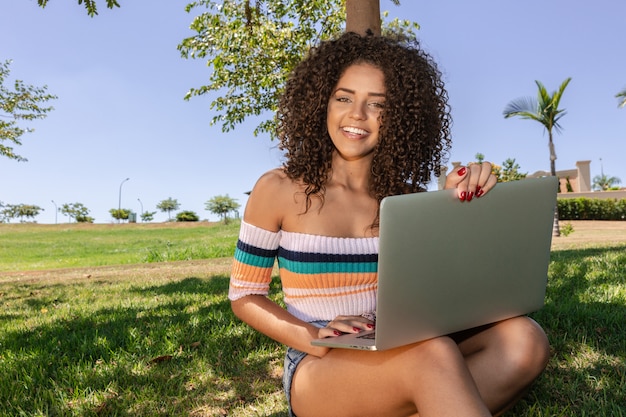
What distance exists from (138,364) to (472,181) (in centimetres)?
221

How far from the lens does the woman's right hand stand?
4.99 ft

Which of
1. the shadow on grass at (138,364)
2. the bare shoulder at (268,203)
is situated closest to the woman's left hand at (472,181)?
the bare shoulder at (268,203)

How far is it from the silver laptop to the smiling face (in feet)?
2.28

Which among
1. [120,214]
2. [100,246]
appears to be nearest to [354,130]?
[100,246]

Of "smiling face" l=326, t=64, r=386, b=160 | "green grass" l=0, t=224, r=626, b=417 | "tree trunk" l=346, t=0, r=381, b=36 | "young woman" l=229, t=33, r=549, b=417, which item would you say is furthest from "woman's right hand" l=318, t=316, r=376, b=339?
"tree trunk" l=346, t=0, r=381, b=36

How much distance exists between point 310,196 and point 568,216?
33.2m

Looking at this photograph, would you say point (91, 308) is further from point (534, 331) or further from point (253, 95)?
point (253, 95)

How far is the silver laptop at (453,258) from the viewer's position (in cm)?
127

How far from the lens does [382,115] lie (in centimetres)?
201

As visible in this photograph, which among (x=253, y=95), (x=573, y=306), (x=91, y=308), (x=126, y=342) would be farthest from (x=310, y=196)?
(x=253, y=95)

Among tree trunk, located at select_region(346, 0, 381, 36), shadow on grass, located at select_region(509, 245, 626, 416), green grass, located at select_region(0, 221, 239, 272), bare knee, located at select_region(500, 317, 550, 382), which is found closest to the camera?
bare knee, located at select_region(500, 317, 550, 382)

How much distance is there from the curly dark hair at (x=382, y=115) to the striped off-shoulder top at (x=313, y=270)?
20 cm

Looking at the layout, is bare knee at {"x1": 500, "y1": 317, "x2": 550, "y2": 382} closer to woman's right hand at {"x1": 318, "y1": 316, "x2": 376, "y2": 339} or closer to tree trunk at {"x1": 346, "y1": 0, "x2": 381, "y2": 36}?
woman's right hand at {"x1": 318, "y1": 316, "x2": 376, "y2": 339}

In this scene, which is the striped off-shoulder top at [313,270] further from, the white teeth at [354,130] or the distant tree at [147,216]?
the distant tree at [147,216]
